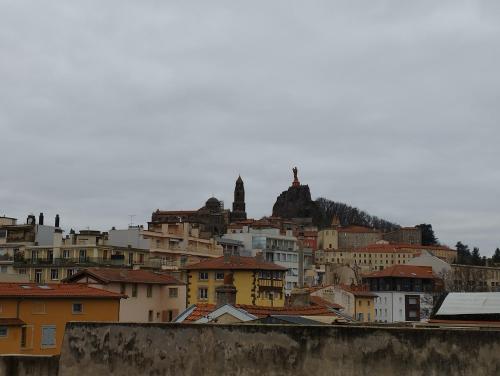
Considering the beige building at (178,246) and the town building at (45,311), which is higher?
the beige building at (178,246)

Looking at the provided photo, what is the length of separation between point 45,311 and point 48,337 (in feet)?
5.36

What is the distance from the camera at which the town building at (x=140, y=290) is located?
57.7m

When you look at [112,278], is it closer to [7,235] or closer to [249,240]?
[7,235]

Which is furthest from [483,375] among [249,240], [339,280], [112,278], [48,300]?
[339,280]

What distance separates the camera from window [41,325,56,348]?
153 ft

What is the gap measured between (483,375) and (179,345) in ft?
18.1

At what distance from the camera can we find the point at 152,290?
62812mm

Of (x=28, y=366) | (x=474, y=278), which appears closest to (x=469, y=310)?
(x=28, y=366)

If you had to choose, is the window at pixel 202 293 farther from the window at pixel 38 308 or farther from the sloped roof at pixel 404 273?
the sloped roof at pixel 404 273

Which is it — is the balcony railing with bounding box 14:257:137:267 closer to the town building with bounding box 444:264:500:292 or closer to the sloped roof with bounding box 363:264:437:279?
the sloped roof with bounding box 363:264:437:279

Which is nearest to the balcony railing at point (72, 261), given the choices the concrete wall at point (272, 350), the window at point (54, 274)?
the window at point (54, 274)

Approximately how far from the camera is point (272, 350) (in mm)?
13273

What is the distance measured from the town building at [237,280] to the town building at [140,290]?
5.21 ft

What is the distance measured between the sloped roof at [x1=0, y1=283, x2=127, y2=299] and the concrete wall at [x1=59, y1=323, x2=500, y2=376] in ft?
107
